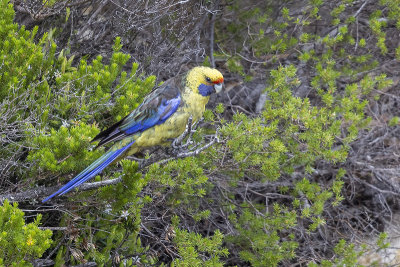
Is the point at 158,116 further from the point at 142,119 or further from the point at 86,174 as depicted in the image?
the point at 86,174

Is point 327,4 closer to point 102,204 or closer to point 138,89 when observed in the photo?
point 138,89

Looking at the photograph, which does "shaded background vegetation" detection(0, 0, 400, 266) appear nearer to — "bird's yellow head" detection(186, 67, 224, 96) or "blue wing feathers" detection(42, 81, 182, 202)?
"blue wing feathers" detection(42, 81, 182, 202)

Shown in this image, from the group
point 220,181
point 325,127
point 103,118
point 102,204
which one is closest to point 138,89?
point 103,118

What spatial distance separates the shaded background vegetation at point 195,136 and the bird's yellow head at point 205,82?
39 centimetres

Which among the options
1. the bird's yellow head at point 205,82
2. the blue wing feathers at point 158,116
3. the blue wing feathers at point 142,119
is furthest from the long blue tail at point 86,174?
the bird's yellow head at point 205,82

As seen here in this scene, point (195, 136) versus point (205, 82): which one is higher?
point (205, 82)

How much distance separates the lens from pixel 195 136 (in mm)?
4641

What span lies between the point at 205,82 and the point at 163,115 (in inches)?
18.6

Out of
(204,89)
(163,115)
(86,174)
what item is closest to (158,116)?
(163,115)

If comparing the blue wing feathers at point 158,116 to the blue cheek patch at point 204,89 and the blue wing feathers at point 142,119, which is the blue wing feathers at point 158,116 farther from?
the blue cheek patch at point 204,89

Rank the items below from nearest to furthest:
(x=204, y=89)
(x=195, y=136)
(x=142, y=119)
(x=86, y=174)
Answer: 1. (x=86, y=174)
2. (x=142, y=119)
3. (x=204, y=89)
4. (x=195, y=136)

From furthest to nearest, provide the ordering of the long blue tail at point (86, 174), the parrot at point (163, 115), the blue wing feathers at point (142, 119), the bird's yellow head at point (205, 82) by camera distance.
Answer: the bird's yellow head at point (205, 82)
the parrot at point (163, 115)
the blue wing feathers at point (142, 119)
the long blue tail at point (86, 174)

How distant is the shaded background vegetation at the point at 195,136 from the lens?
381cm

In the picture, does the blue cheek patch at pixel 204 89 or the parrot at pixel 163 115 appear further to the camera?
the blue cheek patch at pixel 204 89
